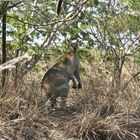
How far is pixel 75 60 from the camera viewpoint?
1127 cm

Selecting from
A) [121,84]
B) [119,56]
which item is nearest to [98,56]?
[119,56]

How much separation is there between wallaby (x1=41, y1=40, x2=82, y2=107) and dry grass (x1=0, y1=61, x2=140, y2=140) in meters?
0.21

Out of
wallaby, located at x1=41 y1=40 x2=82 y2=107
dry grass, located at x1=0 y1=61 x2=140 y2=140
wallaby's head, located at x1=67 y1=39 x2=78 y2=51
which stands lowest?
dry grass, located at x1=0 y1=61 x2=140 y2=140

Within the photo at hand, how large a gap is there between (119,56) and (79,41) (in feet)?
3.46

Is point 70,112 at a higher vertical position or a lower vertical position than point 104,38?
lower

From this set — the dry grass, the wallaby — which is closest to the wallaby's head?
the wallaby

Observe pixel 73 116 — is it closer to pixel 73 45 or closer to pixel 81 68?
pixel 73 45

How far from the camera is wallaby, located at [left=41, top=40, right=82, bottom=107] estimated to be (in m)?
10.4

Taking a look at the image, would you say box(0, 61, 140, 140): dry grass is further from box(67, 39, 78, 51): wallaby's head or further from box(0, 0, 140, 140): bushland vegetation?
box(67, 39, 78, 51): wallaby's head

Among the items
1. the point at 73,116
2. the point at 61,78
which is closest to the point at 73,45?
the point at 61,78

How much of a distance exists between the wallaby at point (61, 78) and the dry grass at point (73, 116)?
21 centimetres

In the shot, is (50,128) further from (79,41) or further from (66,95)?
(79,41)

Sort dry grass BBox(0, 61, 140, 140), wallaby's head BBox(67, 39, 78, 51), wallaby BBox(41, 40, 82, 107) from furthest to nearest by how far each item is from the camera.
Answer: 1. wallaby's head BBox(67, 39, 78, 51)
2. wallaby BBox(41, 40, 82, 107)
3. dry grass BBox(0, 61, 140, 140)

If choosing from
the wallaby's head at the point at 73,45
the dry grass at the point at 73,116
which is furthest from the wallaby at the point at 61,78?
the dry grass at the point at 73,116
